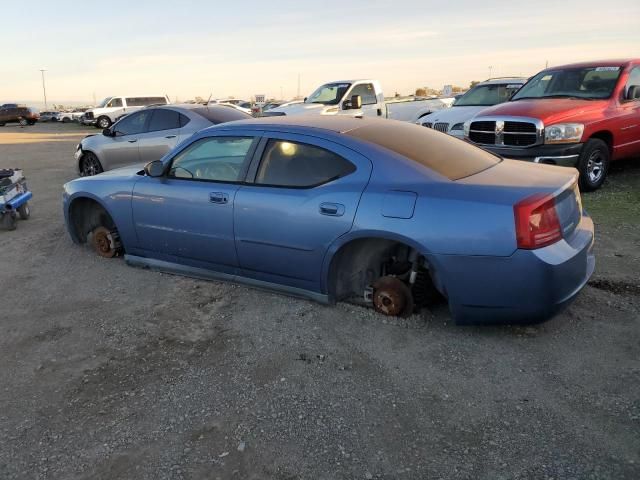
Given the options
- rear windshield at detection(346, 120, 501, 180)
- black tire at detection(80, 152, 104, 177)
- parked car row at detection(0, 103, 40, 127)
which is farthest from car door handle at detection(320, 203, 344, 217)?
parked car row at detection(0, 103, 40, 127)

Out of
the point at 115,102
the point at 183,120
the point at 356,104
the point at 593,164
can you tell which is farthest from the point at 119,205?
the point at 115,102

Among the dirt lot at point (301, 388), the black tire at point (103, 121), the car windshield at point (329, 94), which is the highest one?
the car windshield at point (329, 94)

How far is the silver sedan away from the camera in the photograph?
921 centimetres

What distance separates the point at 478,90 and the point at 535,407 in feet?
34.0

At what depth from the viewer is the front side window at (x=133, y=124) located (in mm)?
9812

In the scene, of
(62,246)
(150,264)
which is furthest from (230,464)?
(62,246)

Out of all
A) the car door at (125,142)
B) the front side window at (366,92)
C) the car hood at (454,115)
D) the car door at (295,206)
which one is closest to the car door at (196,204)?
the car door at (295,206)

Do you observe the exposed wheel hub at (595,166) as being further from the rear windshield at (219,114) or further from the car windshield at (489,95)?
the rear windshield at (219,114)

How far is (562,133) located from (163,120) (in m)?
6.45

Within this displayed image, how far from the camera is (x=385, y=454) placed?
2.62 meters

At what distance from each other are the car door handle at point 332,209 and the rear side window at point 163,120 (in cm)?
630

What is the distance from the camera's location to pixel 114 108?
32.2 meters

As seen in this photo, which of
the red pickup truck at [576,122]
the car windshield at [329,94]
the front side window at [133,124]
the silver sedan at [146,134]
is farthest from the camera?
the car windshield at [329,94]

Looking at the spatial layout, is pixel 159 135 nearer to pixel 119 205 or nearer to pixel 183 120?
pixel 183 120
